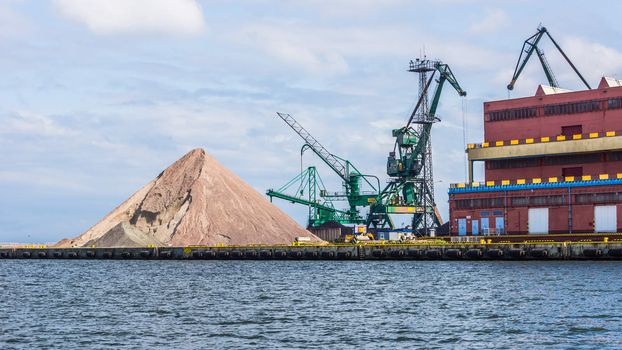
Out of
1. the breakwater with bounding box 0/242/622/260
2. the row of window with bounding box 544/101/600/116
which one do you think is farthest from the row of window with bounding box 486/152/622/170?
the breakwater with bounding box 0/242/622/260

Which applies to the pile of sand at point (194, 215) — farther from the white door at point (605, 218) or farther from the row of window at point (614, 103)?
the row of window at point (614, 103)

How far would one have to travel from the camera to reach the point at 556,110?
4688 inches

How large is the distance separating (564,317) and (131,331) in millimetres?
21901

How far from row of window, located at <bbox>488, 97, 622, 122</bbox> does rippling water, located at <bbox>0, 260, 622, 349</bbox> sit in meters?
30.1

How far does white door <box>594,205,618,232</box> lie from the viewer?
351ft

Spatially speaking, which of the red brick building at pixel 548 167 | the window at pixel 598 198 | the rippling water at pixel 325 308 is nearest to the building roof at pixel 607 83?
the red brick building at pixel 548 167

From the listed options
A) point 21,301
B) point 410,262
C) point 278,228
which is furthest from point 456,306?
point 278,228

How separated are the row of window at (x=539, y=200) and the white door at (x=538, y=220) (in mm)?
810

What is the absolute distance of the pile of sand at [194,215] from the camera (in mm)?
132125

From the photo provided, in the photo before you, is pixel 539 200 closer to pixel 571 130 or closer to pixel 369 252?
pixel 571 130

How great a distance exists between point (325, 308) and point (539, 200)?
60.7 meters

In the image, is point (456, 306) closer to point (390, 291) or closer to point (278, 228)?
point (390, 291)

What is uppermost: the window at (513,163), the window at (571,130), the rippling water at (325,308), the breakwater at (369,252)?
the window at (571,130)

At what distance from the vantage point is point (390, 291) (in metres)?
67.8
